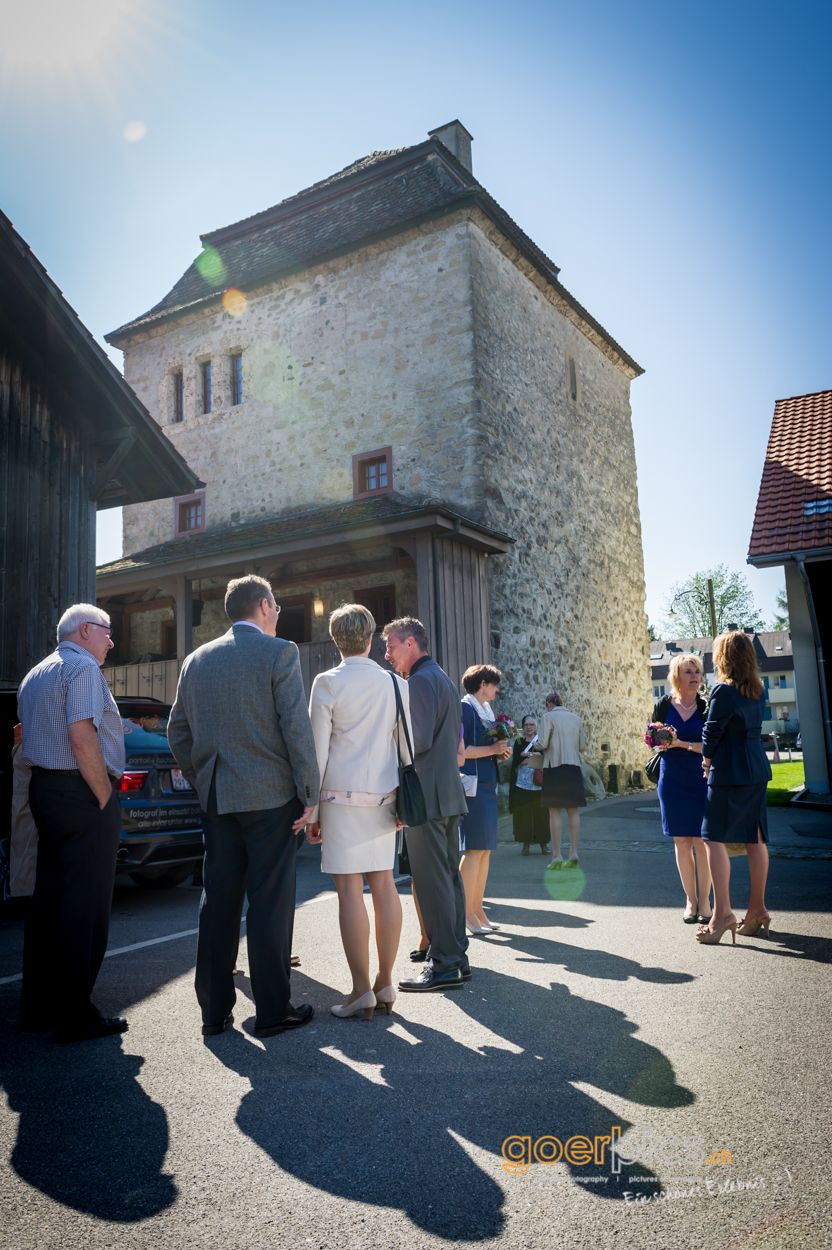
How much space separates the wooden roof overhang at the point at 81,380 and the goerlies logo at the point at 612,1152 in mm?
8435

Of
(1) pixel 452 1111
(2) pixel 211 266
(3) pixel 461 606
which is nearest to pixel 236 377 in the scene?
(2) pixel 211 266

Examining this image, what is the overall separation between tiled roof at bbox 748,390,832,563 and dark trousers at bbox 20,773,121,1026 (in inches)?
456

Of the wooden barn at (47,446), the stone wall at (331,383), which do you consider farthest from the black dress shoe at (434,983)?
the stone wall at (331,383)

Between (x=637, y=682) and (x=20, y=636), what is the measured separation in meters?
16.3

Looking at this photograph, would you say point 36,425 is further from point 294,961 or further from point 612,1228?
point 612,1228

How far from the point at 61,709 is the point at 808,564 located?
1238 centimetres

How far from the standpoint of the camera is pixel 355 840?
388cm

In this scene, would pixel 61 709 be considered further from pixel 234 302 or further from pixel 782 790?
pixel 234 302

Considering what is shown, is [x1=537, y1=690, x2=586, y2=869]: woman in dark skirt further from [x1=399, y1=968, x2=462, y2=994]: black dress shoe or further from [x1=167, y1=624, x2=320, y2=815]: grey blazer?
[x1=167, y1=624, x2=320, y2=815]: grey blazer

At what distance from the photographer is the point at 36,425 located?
8.74 meters

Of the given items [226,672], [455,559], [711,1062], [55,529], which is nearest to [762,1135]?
[711,1062]

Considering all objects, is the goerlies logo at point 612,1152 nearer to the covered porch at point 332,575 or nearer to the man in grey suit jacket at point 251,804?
the man in grey suit jacket at point 251,804

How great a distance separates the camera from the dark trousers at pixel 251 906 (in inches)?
142

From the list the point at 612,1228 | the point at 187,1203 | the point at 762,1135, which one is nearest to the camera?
the point at 612,1228
